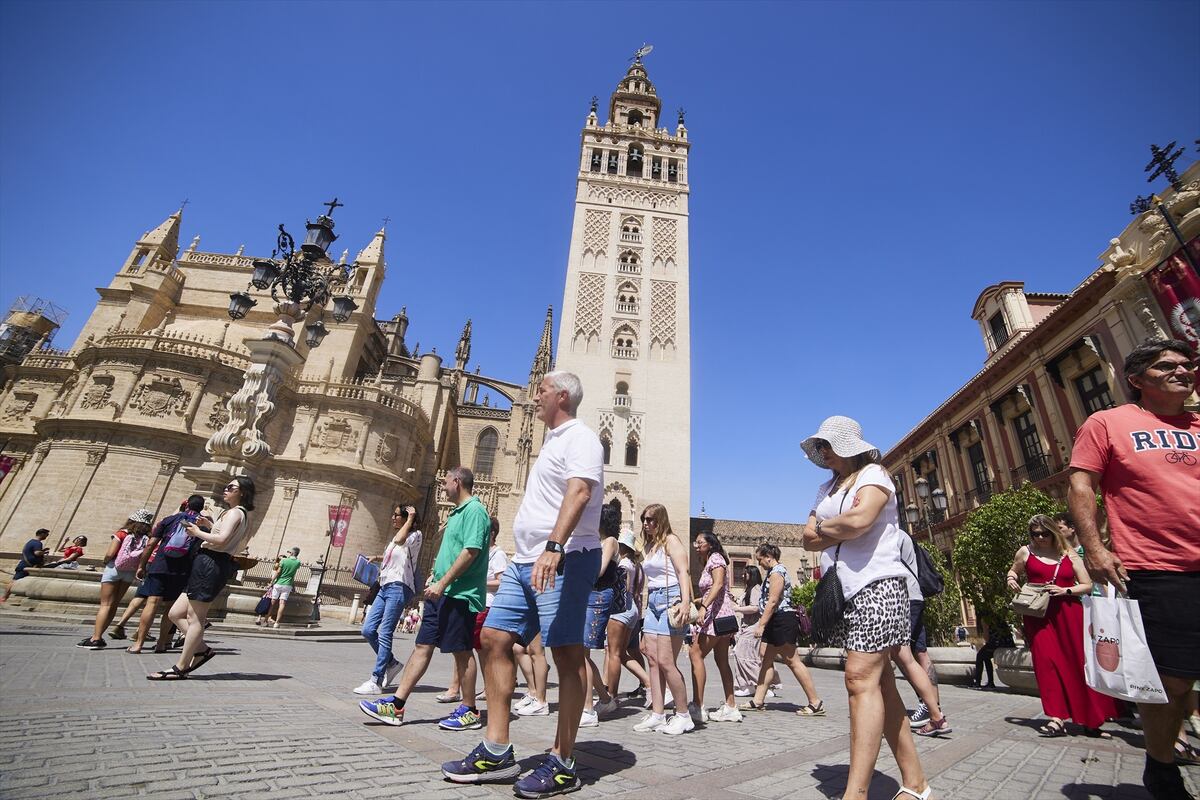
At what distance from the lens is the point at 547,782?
2.27 meters

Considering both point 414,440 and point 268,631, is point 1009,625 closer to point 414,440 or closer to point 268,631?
point 268,631

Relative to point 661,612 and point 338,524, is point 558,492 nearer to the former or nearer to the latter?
point 661,612

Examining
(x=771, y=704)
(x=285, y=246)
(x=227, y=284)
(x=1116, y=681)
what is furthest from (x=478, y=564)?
(x=227, y=284)

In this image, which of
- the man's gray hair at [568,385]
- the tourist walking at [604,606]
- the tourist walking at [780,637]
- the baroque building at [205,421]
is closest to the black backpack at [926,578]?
the tourist walking at [780,637]

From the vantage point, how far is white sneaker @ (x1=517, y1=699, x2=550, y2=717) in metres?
4.34

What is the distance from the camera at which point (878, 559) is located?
92.7 inches

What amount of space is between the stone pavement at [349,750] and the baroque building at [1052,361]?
38.3ft

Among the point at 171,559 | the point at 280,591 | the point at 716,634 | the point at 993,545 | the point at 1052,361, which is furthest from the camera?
the point at 1052,361

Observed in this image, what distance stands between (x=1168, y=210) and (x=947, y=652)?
1279cm

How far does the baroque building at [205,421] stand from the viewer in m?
21.4

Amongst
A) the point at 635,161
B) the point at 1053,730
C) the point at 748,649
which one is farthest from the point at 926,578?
the point at 635,161

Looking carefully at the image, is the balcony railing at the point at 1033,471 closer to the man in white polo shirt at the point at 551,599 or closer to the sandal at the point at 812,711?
the sandal at the point at 812,711

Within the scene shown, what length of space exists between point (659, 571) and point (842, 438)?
2.23 meters

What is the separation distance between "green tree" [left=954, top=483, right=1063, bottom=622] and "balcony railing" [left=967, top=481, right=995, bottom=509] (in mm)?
8981
